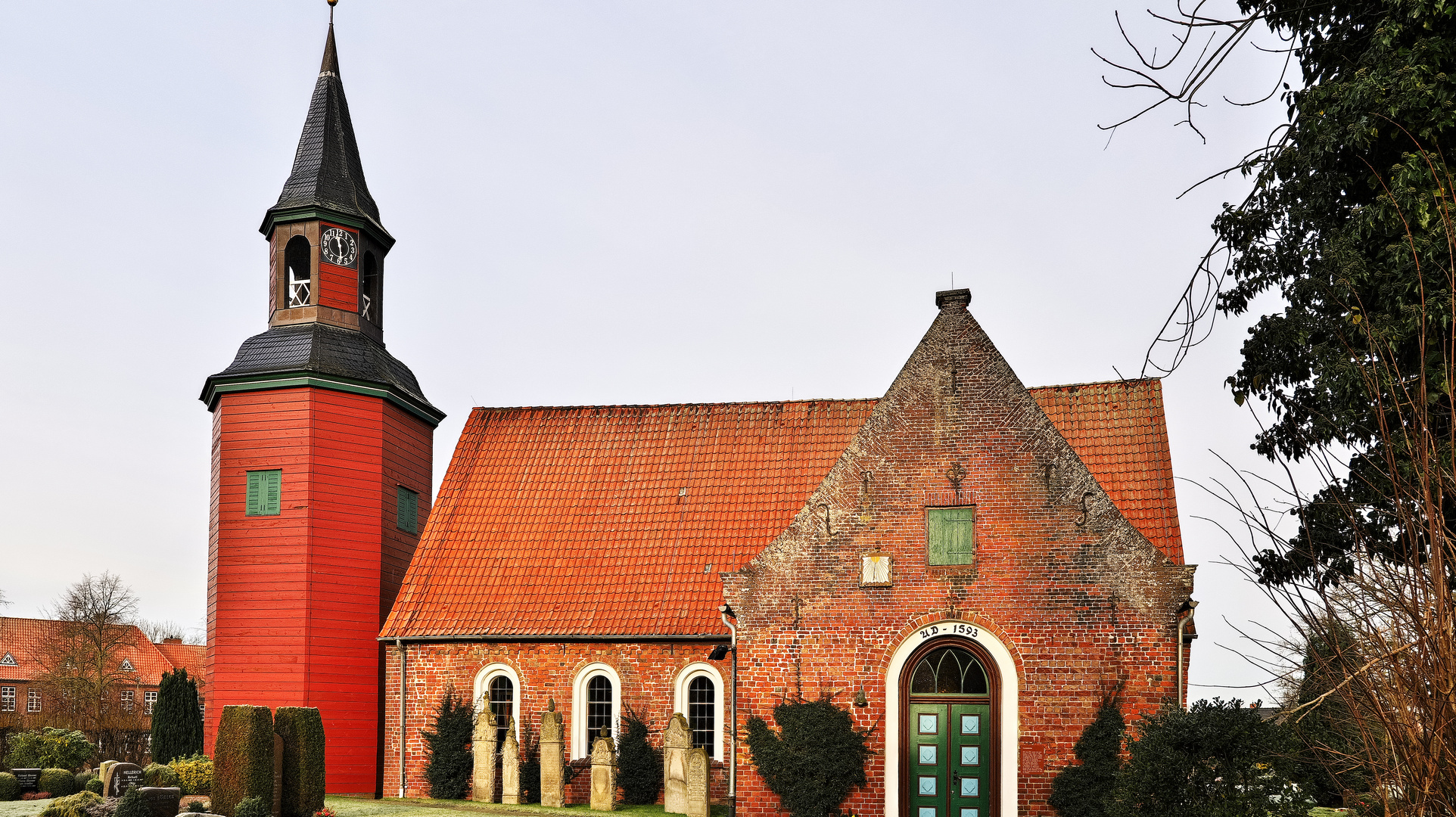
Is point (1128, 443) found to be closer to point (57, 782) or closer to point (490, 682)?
point (490, 682)

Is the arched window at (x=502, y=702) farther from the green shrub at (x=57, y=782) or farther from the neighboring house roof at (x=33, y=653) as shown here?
the neighboring house roof at (x=33, y=653)

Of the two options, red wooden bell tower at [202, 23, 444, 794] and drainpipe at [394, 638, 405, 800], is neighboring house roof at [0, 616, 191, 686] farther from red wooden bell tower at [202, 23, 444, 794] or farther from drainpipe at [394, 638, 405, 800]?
drainpipe at [394, 638, 405, 800]

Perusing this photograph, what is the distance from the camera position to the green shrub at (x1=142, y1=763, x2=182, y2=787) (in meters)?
21.6

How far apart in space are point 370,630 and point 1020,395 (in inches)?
590

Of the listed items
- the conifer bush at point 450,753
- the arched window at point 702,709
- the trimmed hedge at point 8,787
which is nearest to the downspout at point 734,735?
the arched window at point 702,709

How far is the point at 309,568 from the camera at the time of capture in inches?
990

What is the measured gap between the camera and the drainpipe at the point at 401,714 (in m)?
23.4

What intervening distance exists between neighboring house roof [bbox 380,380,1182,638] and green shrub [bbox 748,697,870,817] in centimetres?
475

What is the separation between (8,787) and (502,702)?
11.6 metres

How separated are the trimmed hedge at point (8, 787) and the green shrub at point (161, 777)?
6.07m

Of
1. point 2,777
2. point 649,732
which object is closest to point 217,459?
point 2,777

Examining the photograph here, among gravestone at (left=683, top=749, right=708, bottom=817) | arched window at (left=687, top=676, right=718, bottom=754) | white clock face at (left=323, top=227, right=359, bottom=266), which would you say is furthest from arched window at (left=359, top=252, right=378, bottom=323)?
gravestone at (left=683, top=749, right=708, bottom=817)

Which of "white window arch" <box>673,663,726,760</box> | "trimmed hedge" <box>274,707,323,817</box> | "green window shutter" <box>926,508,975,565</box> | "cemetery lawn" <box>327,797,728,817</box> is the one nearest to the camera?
"green window shutter" <box>926,508,975,565</box>

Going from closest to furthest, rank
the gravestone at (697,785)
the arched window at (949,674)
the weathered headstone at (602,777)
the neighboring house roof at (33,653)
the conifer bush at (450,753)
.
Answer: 1. the arched window at (949,674)
2. the gravestone at (697,785)
3. the weathered headstone at (602,777)
4. the conifer bush at (450,753)
5. the neighboring house roof at (33,653)
